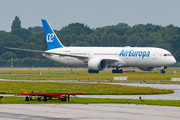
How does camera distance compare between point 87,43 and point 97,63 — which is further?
point 87,43

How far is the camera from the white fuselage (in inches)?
2672

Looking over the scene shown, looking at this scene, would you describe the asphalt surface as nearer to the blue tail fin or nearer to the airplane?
the airplane

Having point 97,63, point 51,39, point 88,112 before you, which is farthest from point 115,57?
point 88,112

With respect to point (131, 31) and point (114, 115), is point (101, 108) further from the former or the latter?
point (131, 31)

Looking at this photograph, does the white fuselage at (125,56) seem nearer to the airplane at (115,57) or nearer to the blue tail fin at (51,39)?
the airplane at (115,57)

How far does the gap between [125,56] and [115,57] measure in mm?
2381

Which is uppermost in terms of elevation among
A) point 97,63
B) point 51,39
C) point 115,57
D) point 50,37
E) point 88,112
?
point 50,37

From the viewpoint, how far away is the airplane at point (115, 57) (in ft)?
223

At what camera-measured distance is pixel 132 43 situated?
164m

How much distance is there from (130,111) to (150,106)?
115 inches

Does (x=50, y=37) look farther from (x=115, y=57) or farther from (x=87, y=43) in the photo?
(x=87, y=43)

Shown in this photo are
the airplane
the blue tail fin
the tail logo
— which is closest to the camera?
the airplane

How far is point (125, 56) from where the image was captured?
70375 mm

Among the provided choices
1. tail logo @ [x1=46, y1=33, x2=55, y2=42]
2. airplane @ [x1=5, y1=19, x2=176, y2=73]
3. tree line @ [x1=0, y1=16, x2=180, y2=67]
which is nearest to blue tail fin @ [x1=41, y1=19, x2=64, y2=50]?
tail logo @ [x1=46, y1=33, x2=55, y2=42]
